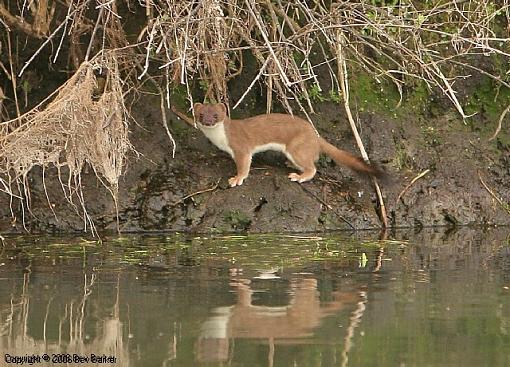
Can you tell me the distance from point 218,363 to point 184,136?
531cm

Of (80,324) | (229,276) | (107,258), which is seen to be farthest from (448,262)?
(80,324)

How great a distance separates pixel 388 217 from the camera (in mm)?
10125

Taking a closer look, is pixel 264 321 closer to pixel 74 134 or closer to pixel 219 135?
pixel 74 134

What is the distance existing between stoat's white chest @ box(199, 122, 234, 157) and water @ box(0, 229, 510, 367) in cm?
103

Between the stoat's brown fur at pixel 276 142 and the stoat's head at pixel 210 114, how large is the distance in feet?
0.04

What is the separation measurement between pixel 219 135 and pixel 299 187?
0.80 metres

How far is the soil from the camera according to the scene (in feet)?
32.3

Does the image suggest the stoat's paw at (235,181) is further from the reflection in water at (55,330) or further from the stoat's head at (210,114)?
the reflection in water at (55,330)

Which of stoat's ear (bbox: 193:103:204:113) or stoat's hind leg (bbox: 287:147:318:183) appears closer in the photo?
stoat's ear (bbox: 193:103:204:113)

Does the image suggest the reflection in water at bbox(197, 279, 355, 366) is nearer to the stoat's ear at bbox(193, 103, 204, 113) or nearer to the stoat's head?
the stoat's head

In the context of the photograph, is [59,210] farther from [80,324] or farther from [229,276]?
[80,324]

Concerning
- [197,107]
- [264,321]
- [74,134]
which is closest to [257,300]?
[264,321]

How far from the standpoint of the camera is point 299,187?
1011 centimetres

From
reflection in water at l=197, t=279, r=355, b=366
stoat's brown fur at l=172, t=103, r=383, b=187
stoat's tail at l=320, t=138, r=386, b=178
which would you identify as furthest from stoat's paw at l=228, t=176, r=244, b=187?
reflection in water at l=197, t=279, r=355, b=366
